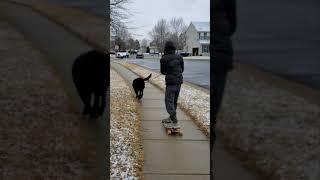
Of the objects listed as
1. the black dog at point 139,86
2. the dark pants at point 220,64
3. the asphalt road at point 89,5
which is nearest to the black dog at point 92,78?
the asphalt road at point 89,5

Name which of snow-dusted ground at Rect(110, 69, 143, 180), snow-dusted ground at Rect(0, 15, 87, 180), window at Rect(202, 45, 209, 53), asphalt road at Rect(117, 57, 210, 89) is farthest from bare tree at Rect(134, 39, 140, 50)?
snow-dusted ground at Rect(0, 15, 87, 180)

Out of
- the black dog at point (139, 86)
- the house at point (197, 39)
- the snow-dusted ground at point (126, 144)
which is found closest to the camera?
the snow-dusted ground at point (126, 144)

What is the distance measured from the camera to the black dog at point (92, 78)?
3659mm

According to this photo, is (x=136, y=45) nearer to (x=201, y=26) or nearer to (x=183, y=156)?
(x=201, y=26)

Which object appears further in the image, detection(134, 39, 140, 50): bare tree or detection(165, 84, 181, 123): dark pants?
detection(134, 39, 140, 50): bare tree

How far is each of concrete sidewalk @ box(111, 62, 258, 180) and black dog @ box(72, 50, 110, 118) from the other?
3.58 feet

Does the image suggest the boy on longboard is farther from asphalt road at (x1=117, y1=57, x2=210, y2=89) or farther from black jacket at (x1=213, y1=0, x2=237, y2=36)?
asphalt road at (x1=117, y1=57, x2=210, y2=89)

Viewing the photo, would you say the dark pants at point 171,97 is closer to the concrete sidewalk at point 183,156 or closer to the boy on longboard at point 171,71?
the boy on longboard at point 171,71

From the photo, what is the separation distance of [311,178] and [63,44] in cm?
233

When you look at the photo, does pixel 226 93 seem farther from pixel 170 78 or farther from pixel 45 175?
pixel 170 78

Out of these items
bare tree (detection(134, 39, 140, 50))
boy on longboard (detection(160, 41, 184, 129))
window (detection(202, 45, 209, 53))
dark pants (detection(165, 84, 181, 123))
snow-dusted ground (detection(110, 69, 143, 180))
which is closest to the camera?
snow-dusted ground (detection(110, 69, 143, 180))

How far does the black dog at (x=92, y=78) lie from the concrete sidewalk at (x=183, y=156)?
3.58 feet

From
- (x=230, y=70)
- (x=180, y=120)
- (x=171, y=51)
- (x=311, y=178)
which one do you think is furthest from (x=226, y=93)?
(x=180, y=120)

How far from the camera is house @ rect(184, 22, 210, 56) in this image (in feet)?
298
